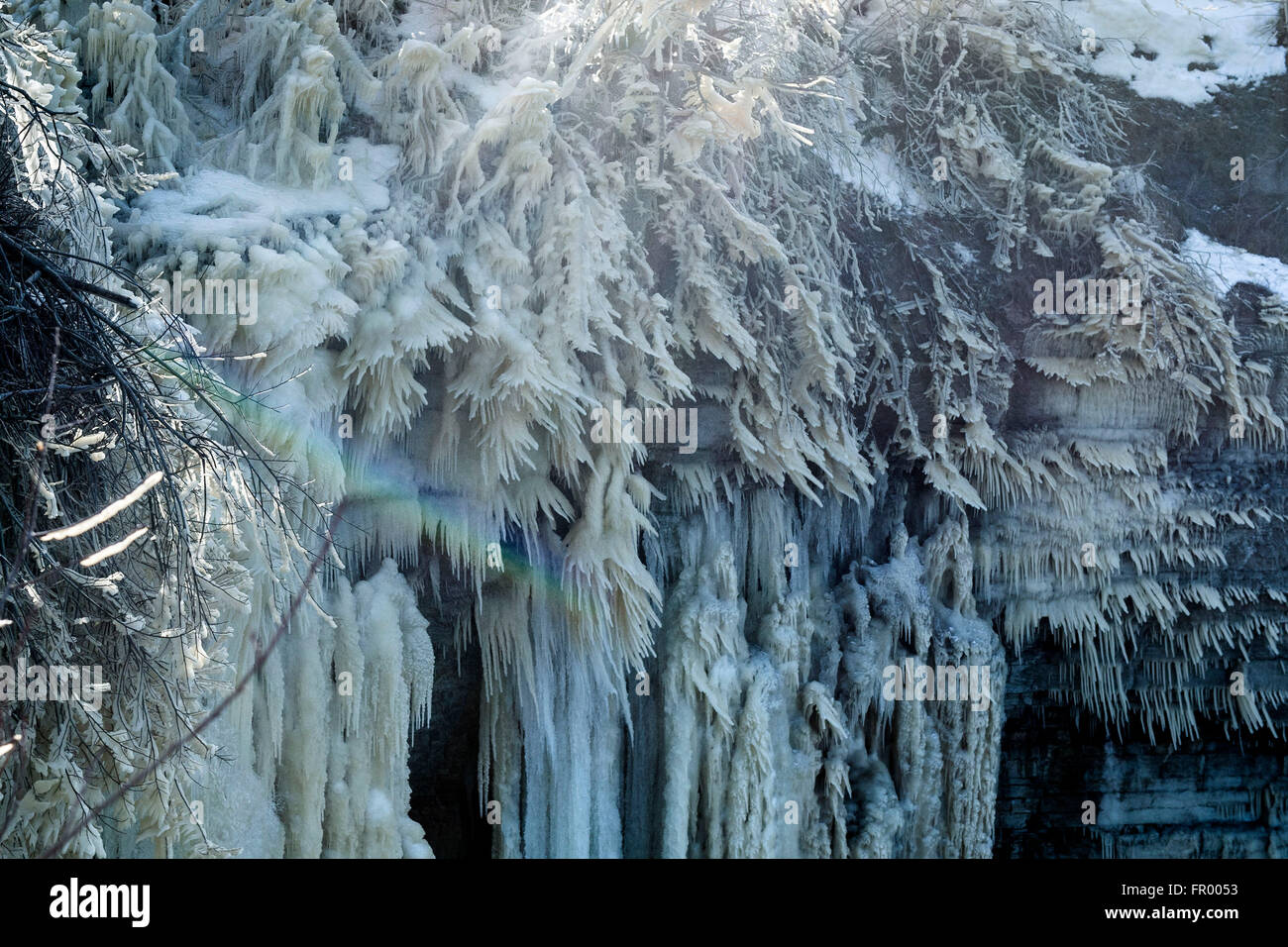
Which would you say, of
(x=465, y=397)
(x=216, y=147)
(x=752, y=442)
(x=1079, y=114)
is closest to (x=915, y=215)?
(x=1079, y=114)

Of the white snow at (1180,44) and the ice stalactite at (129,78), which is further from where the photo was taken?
the white snow at (1180,44)

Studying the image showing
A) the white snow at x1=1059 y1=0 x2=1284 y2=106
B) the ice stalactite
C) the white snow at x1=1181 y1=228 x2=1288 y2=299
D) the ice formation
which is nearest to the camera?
the ice formation

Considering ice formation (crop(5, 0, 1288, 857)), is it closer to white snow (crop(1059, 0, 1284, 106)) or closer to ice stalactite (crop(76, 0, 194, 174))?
ice stalactite (crop(76, 0, 194, 174))

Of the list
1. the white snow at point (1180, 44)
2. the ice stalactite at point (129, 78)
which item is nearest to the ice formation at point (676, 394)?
the ice stalactite at point (129, 78)

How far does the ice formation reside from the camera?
6.28 meters

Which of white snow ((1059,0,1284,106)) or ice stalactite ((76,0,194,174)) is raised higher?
white snow ((1059,0,1284,106))

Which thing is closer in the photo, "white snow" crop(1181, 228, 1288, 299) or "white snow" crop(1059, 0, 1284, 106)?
"white snow" crop(1181, 228, 1288, 299)

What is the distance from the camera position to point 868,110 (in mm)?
9086

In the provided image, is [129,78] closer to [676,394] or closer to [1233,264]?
[676,394]

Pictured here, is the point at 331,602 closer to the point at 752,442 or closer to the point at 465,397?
the point at 465,397

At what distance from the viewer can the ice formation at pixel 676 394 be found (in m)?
6.28

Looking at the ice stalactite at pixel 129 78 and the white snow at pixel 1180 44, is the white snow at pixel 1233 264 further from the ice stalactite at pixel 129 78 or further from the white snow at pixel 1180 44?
the ice stalactite at pixel 129 78

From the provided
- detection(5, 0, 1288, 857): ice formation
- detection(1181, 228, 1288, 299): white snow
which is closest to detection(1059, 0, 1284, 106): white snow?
detection(5, 0, 1288, 857): ice formation
